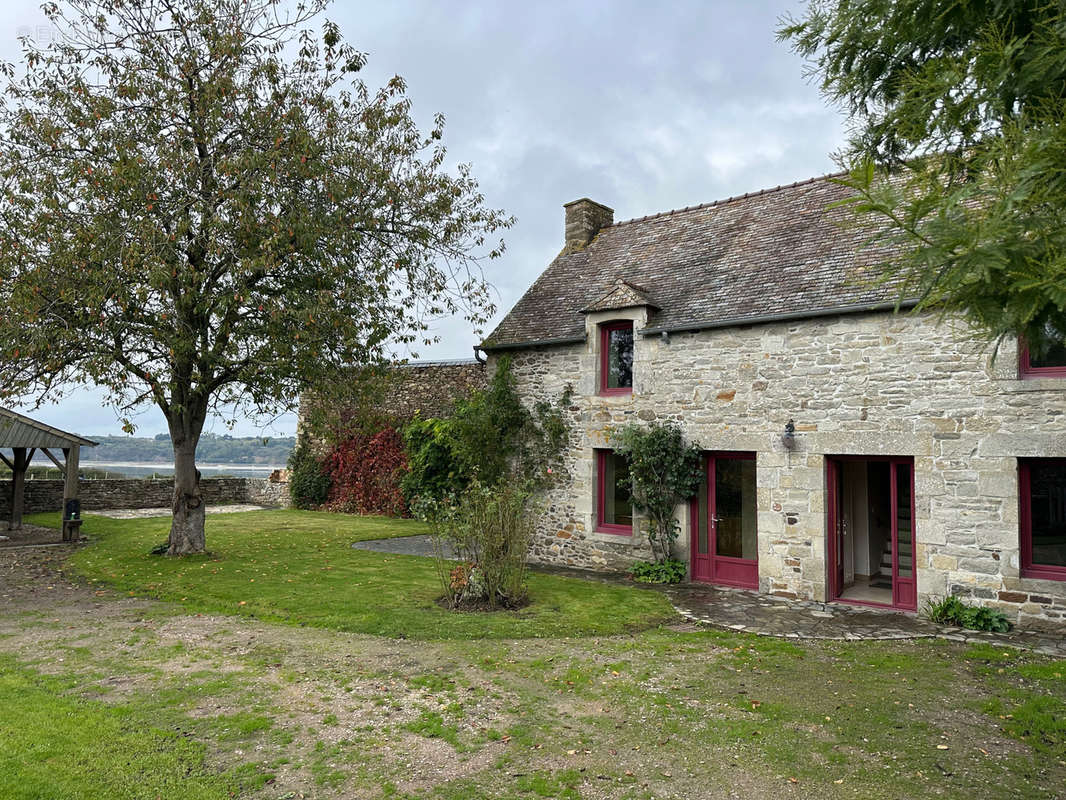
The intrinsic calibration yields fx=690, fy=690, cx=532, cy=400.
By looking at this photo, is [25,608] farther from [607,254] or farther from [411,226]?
[607,254]

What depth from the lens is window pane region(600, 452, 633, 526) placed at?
37.8 ft

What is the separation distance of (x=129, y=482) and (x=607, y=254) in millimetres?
16690

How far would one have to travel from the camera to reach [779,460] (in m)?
9.67

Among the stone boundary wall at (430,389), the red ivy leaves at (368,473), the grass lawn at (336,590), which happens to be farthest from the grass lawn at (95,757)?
the red ivy leaves at (368,473)

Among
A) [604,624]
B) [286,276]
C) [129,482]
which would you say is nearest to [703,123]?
[286,276]

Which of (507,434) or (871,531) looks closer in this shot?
(871,531)

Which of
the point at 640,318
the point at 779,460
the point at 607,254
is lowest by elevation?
the point at 779,460

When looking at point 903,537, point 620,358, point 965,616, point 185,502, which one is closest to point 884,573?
point 903,537

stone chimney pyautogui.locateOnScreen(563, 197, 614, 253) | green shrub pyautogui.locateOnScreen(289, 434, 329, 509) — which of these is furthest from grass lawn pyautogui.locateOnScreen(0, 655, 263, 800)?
green shrub pyautogui.locateOnScreen(289, 434, 329, 509)

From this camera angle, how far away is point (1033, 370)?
7996 mm

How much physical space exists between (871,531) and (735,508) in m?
2.37

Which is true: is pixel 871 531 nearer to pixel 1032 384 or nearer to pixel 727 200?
pixel 1032 384

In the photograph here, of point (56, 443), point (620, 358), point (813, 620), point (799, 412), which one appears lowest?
point (813, 620)

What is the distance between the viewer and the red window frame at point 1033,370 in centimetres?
783
